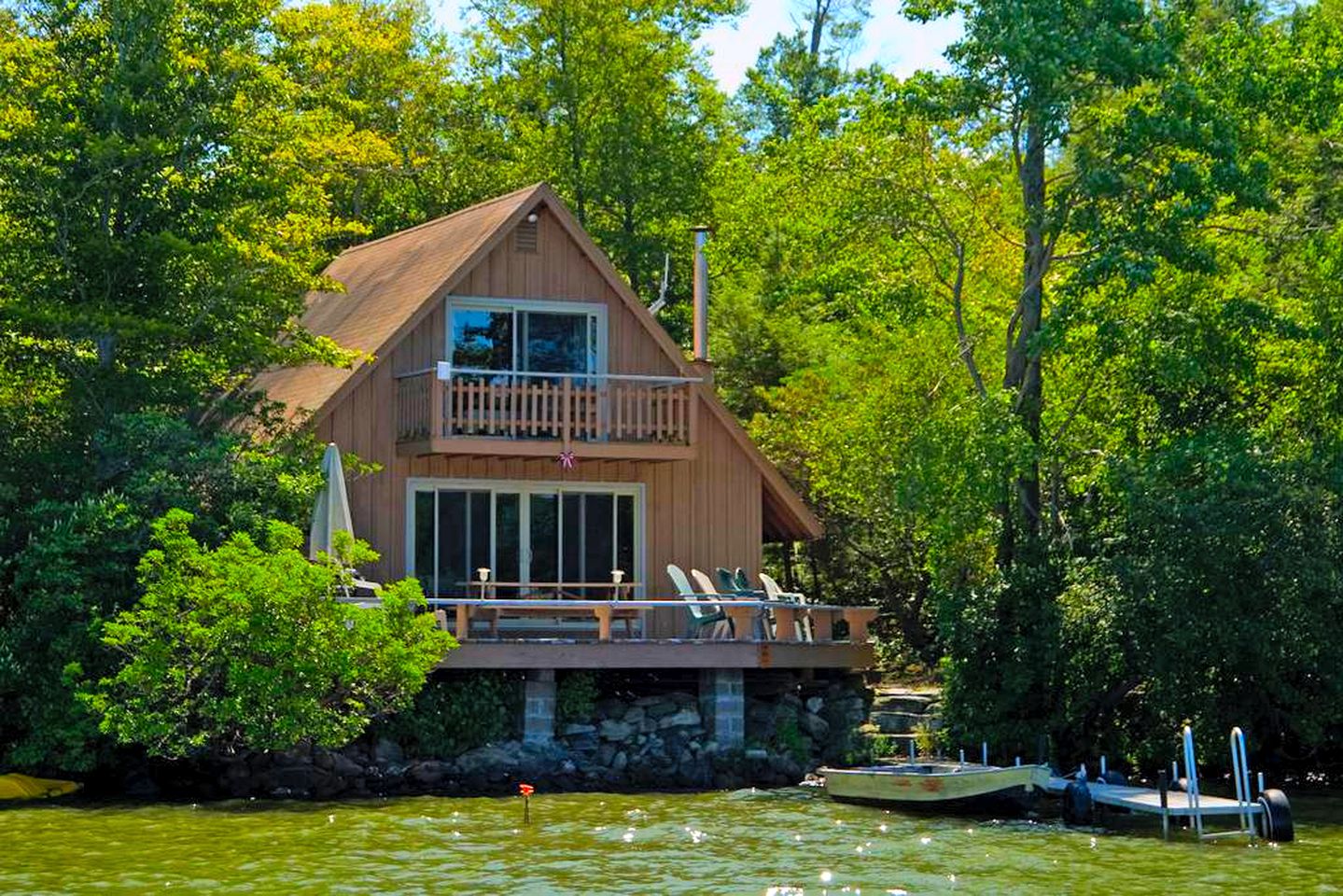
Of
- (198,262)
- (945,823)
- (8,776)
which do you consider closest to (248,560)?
(8,776)

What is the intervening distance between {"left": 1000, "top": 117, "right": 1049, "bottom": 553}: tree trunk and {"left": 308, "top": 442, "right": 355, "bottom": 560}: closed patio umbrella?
399 inches

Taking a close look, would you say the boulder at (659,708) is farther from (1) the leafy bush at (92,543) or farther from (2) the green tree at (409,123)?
(2) the green tree at (409,123)

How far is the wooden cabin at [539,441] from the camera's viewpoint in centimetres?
2889

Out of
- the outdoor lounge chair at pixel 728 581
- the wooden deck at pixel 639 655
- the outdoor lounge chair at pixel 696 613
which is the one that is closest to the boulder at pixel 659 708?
the wooden deck at pixel 639 655

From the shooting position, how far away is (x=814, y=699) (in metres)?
28.5

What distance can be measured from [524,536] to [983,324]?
8.87 meters

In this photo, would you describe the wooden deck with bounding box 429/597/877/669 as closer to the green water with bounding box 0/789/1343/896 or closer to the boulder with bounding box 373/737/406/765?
the boulder with bounding box 373/737/406/765

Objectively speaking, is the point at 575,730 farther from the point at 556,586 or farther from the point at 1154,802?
the point at 1154,802

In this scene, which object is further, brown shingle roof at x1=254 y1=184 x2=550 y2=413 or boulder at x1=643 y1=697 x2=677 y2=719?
brown shingle roof at x1=254 y1=184 x2=550 y2=413

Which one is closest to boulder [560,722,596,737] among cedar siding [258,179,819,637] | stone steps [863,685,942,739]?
cedar siding [258,179,819,637]

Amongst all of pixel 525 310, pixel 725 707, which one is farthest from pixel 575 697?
pixel 525 310

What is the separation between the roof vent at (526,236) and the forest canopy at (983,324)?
3.21 m

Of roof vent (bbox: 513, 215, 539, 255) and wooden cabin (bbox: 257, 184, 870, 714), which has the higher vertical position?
roof vent (bbox: 513, 215, 539, 255)

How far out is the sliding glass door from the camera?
29547 millimetres
